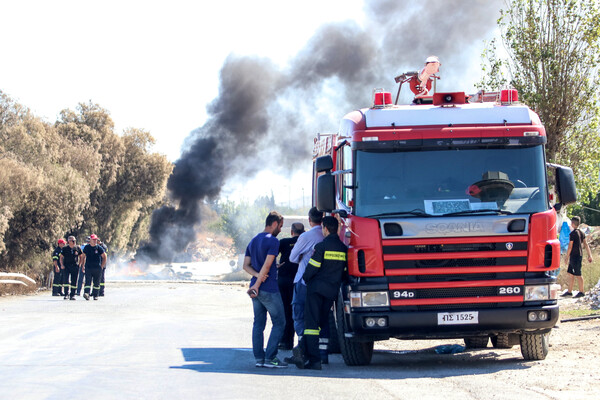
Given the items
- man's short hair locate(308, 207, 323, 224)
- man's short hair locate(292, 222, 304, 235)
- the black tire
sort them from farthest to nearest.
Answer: the black tire < man's short hair locate(292, 222, 304, 235) < man's short hair locate(308, 207, 323, 224)

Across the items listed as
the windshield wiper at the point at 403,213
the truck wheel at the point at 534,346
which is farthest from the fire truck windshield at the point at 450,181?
the truck wheel at the point at 534,346

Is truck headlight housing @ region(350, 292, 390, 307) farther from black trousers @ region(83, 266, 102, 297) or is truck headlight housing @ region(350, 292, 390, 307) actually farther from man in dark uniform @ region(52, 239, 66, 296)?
man in dark uniform @ region(52, 239, 66, 296)

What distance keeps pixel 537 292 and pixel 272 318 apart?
10.1ft

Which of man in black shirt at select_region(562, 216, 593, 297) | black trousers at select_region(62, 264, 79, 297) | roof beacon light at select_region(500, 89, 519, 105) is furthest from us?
black trousers at select_region(62, 264, 79, 297)

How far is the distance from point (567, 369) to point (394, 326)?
200 cm

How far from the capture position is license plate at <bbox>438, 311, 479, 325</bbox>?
9.52 meters

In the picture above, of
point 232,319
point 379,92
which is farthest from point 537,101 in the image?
point 379,92

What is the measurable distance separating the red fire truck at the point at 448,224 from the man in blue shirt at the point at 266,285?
0.82m

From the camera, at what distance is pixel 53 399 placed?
723 cm

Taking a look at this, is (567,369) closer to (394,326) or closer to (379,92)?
(394,326)

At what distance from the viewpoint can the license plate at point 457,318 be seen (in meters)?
9.52

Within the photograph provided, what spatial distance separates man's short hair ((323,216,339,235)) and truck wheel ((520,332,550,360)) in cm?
272

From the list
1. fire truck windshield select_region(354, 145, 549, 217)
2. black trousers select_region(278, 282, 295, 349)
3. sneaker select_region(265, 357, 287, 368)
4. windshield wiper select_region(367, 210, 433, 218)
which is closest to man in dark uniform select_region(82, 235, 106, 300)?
black trousers select_region(278, 282, 295, 349)

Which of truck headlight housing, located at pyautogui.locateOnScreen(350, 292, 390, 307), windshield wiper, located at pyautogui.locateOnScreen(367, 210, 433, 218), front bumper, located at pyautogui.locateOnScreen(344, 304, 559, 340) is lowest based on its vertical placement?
front bumper, located at pyautogui.locateOnScreen(344, 304, 559, 340)
